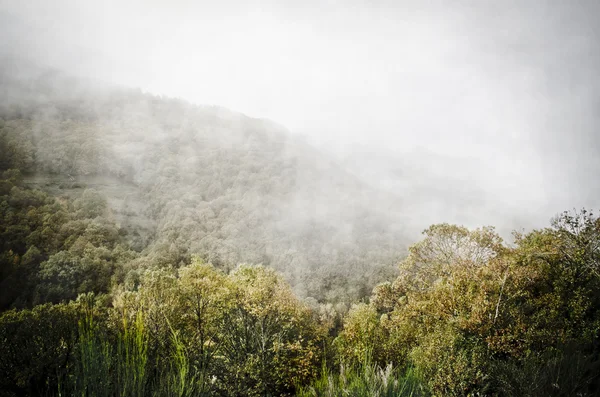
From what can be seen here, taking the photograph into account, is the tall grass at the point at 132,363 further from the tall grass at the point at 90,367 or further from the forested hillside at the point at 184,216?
the forested hillside at the point at 184,216

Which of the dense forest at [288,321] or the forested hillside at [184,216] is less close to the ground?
the dense forest at [288,321]

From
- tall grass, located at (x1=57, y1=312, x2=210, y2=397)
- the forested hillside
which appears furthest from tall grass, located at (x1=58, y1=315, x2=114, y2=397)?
the forested hillside

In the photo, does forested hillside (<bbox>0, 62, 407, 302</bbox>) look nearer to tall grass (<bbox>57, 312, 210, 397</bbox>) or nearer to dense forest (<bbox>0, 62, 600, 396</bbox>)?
dense forest (<bbox>0, 62, 600, 396</bbox>)

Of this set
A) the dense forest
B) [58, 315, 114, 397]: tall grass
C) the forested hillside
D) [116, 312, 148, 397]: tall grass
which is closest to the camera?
[58, 315, 114, 397]: tall grass

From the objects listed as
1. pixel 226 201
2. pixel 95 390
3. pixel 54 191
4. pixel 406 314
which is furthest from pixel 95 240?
pixel 95 390

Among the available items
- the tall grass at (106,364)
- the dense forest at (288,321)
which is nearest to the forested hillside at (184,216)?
the dense forest at (288,321)

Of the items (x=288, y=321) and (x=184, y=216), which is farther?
(x=184, y=216)

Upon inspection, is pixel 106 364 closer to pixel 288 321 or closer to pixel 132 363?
pixel 132 363

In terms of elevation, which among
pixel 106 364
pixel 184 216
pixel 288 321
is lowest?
pixel 184 216

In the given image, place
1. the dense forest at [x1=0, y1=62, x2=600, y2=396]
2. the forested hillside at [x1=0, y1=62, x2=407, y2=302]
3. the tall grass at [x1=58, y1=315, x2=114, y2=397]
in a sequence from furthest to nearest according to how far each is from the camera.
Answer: the forested hillside at [x1=0, y1=62, x2=407, y2=302]
the dense forest at [x1=0, y1=62, x2=600, y2=396]
the tall grass at [x1=58, y1=315, x2=114, y2=397]

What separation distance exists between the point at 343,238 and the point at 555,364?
568ft

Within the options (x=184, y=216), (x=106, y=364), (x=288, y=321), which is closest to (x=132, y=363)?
(x=106, y=364)

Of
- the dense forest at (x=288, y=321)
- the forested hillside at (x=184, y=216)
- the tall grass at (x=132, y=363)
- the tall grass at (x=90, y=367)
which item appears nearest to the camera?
the tall grass at (x=90, y=367)

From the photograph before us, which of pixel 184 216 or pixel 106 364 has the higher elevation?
pixel 106 364
